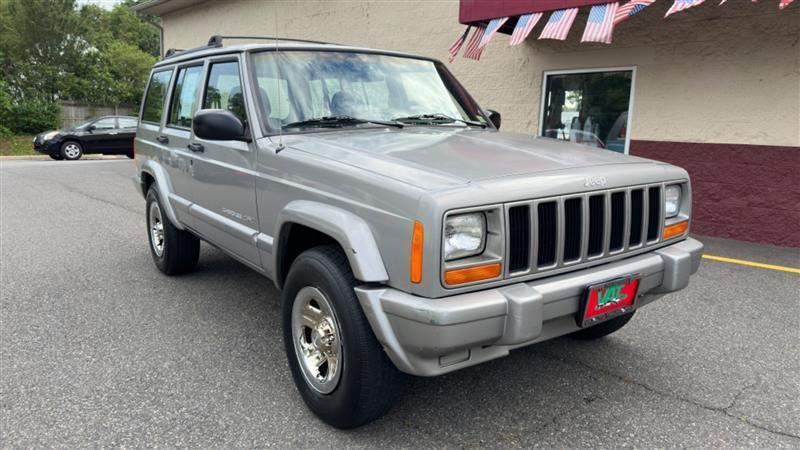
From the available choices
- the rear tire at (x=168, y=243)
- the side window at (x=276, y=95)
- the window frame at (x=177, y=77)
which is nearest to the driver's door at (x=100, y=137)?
the rear tire at (x=168, y=243)

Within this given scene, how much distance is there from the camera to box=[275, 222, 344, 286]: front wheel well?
299cm

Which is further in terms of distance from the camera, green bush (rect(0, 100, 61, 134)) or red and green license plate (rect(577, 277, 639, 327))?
green bush (rect(0, 100, 61, 134))

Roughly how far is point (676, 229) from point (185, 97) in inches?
147

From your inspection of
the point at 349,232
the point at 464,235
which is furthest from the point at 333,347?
the point at 464,235

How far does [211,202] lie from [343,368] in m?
1.92

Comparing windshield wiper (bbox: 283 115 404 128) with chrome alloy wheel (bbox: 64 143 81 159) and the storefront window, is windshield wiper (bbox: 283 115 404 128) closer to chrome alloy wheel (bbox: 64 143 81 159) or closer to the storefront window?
the storefront window

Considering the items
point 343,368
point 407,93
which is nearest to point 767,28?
point 407,93

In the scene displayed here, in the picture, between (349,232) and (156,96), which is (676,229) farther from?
(156,96)

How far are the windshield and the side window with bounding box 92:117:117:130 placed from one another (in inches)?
730

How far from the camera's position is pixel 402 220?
2.32 metres

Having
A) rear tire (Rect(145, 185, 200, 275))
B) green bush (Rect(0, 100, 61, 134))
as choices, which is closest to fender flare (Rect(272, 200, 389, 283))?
rear tire (Rect(145, 185, 200, 275))

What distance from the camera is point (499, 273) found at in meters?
2.38

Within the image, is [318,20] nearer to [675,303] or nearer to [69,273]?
[69,273]

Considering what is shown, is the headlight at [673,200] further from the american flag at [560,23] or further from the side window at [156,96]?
the american flag at [560,23]
